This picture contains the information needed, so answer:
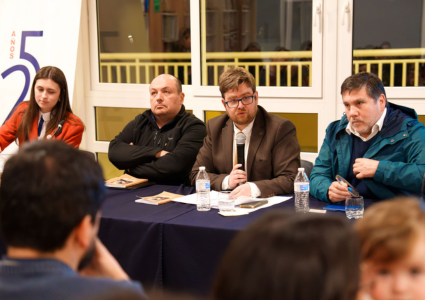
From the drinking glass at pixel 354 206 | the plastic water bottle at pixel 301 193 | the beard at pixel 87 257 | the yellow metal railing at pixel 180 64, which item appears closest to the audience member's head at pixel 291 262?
the beard at pixel 87 257

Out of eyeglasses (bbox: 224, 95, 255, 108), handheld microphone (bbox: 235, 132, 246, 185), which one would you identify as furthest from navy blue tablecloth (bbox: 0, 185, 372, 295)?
eyeglasses (bbox: 224, 95, 255, 108)

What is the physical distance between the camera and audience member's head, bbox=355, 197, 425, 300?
896mm

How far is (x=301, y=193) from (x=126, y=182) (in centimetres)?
123

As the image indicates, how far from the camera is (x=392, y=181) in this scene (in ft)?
8.39

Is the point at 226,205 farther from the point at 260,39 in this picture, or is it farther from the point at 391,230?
the point at 260,39

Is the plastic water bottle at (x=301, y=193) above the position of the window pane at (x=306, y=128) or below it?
below

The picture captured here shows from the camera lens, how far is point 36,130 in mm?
3949

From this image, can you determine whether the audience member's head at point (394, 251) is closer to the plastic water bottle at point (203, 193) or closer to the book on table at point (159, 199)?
the plastic water bottle at point (203, 193)

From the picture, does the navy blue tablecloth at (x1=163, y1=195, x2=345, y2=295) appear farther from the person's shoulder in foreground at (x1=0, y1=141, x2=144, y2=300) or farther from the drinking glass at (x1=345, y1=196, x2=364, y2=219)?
the person's shoulder in foreground at (x1=0, y1=141, x2=144, y2=300)

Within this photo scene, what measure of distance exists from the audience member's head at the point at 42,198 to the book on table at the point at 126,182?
7.21ft

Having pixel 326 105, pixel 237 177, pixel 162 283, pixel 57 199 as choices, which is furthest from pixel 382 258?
pixel 326 105

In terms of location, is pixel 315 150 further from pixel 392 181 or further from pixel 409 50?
pixel 392 181

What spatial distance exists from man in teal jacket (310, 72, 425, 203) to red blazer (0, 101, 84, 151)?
2.00 meters

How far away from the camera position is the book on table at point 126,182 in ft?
10.6
